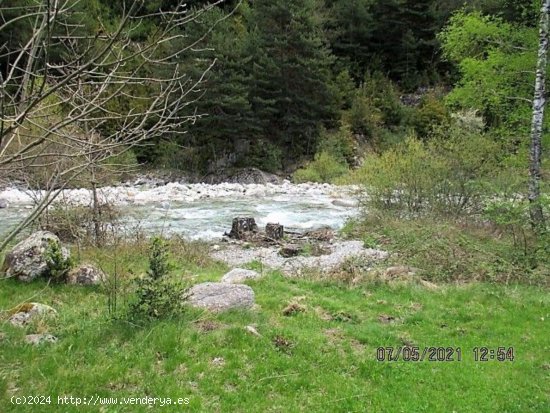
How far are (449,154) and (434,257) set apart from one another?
13.5 feet

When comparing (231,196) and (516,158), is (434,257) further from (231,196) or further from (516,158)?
(231,196)

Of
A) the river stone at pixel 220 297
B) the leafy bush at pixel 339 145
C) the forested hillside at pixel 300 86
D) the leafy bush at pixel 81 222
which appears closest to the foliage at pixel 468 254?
the river stone at pixel 220 297

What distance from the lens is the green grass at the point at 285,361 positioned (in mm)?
4527

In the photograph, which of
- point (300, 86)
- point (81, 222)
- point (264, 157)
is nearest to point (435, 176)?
point (81, 222)

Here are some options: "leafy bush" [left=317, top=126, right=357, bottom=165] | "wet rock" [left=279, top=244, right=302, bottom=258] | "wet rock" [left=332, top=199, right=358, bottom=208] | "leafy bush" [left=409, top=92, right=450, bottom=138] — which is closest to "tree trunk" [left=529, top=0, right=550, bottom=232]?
"wet rock" [left=279, top=244, right=302, bottom=258]

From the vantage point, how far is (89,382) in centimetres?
452

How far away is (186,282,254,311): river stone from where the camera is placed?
259 inches

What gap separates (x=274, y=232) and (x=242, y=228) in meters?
0.99

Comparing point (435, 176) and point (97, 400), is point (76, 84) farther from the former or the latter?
point (435, 176)

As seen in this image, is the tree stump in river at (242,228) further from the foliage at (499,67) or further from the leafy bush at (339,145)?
the leafy bush at (339,145)

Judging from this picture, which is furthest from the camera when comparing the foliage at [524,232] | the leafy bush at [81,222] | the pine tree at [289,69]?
the pine tree at [289,69]

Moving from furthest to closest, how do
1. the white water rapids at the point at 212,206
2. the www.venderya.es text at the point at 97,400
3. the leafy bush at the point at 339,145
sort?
the leafy bush at the point at 339,145
the white water rapids at the point at 212,206
the www.venderya.es text at the point at 97,400

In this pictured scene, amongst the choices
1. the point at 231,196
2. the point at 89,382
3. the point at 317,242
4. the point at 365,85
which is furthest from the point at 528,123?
the point at 365,85

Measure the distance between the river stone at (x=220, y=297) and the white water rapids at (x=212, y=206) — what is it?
7.26 meters
